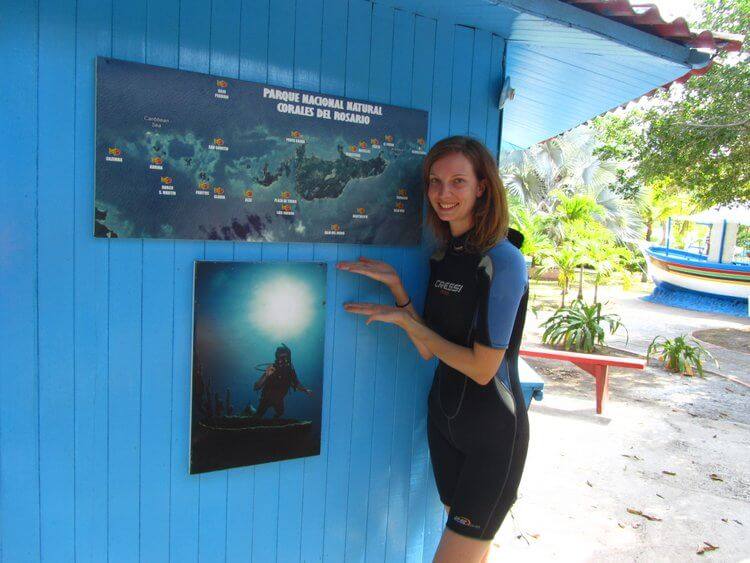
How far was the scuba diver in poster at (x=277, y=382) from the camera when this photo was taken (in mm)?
2486

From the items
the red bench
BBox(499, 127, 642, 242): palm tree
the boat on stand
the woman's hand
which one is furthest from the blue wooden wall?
BBox(499, 127, 642, 242): palm tree

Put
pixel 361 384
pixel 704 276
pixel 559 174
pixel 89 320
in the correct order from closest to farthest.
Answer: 1. pixel 89 320
2. pixel 361 384
3. pixel 704 276
4. pixel 559 174

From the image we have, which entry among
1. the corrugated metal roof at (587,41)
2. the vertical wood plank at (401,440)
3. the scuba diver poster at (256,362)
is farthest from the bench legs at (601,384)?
the scuba diver poster at (256,362)

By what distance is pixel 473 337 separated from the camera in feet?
7.68

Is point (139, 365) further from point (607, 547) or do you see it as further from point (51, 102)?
point (607, 547)

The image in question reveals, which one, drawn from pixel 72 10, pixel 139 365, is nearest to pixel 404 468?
pixel 139 365

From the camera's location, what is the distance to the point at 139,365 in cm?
224

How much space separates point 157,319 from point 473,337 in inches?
51.4

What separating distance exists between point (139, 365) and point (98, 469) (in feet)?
1.44

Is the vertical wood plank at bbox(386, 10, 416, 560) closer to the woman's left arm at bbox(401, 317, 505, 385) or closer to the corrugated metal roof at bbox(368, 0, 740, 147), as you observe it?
the woman's left arm at bbox(401, 317, 505, 385)

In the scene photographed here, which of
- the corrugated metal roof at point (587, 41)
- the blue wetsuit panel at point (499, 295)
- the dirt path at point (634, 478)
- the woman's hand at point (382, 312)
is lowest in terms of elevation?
the dirt path at point (634, 478)

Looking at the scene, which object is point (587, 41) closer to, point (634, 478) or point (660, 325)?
point (634, 478)

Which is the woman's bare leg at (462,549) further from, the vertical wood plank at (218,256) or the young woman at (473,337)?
the vertical wood plank at (218,256)

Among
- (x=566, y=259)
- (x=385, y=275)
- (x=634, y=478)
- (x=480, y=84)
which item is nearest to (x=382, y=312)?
(x=385, y=275)
